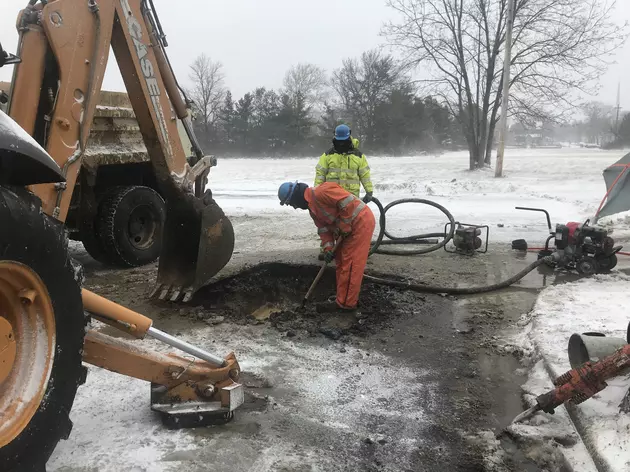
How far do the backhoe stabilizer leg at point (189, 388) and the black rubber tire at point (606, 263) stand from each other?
490 centimetres

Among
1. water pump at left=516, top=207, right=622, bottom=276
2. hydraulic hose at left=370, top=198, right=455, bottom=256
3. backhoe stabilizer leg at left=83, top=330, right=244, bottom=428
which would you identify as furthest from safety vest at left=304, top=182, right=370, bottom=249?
water pump at left=516, top=207, right=622, bottom=276

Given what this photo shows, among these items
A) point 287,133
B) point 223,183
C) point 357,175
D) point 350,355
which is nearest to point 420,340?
point 350,355

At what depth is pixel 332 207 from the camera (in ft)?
17.2

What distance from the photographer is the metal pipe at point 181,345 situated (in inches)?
109

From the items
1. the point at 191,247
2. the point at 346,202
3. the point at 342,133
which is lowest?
the point at 191,247

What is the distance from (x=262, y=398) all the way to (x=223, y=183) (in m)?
16.2

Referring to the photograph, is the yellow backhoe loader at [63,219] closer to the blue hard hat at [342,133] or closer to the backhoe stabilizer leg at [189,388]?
the backhoe stabilizer leg at [189,388]

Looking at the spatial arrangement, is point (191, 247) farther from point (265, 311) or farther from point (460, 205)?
point (460, 205)

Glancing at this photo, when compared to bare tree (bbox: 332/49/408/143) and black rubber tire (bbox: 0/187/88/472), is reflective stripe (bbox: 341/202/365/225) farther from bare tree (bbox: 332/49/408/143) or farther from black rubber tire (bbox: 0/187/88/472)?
bare tree (bbox: 332/49/408/143)

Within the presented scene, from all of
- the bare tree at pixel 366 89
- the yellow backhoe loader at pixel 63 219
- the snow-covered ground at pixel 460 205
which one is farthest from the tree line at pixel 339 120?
the yellow backhoe loader at pixel 63 219

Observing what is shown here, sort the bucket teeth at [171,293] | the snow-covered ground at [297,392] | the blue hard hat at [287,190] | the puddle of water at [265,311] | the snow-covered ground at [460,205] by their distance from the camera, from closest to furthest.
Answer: the snow-covered ground at [297,392]
the bucket teeth at [171,293]
the blue hard hat at [287,190]
the puddle of water at [265,311]
the snow-covered ground at [460,205]

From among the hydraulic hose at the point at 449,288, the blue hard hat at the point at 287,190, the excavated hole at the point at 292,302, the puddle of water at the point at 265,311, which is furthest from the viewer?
the hydraulic hose at the point at 449,288

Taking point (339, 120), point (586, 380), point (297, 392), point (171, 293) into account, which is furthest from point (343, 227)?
point (339, 120)

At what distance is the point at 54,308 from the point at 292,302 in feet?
12.6
